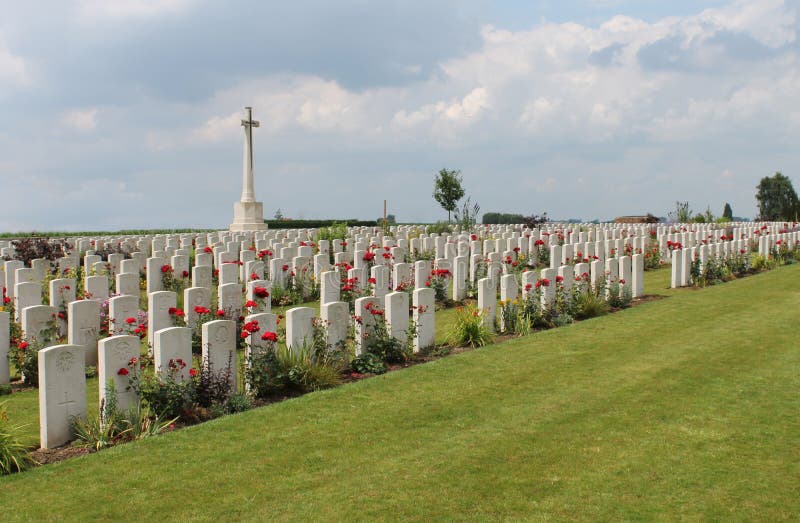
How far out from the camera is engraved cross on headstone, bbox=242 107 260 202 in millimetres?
29203

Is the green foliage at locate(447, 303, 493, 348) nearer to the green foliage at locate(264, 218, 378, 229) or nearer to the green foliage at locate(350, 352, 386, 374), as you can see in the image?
the green foliage at locate(350, 352, 386, 374)

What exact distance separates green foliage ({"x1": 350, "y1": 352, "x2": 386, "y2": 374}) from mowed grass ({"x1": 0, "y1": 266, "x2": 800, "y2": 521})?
12.8 inches

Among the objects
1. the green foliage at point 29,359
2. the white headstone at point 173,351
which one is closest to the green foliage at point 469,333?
the white headstone at point 173,351

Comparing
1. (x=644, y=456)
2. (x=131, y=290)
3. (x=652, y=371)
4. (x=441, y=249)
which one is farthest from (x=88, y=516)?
(x=441, y=249)

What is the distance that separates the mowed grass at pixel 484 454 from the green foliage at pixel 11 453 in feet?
0.82

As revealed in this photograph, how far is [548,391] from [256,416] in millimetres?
3039

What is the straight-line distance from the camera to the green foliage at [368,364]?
8.12m

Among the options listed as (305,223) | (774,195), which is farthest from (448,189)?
(774,195)

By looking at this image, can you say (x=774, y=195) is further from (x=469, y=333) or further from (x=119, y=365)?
(x=119, y=365)

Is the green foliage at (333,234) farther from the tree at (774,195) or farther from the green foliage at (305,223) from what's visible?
the tree at (774,195)

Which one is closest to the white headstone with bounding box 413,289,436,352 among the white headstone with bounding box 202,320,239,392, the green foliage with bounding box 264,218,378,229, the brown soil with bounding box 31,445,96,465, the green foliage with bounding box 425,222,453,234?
the white headstone with bounding box 202,320,239,392

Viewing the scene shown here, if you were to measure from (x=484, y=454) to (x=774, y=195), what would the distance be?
5263 cm

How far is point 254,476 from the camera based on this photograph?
516cm

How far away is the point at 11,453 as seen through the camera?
5.52 meters
